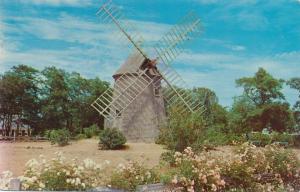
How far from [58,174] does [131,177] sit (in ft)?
4.46

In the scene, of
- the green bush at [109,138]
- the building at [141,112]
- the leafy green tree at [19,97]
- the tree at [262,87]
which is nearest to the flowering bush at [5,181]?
the leafy green tree at [19,97]

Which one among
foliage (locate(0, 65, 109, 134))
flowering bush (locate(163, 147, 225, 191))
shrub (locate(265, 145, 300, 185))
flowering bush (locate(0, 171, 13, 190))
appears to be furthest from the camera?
shrub (locate(265, 145, 300, 185))

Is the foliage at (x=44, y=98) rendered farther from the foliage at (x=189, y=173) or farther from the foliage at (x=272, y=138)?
the foliage at (x=272, y=138)

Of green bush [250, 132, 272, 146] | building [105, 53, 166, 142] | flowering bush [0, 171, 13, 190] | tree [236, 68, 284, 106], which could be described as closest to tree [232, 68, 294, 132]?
tree [236, 68, 284, 106]

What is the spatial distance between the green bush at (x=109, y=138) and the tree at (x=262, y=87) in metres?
2.84

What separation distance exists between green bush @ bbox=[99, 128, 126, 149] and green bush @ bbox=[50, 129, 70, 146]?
4.31ft

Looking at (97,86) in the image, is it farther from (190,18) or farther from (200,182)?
(200,182)

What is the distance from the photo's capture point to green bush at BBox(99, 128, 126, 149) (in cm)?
1287

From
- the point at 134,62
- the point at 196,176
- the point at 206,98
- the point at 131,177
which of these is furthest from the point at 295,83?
the point at 134,62

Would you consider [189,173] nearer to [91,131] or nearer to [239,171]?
[239,171]

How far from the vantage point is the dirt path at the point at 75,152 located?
10266 millimetres

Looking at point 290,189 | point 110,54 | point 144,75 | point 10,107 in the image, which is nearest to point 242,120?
point 144,75

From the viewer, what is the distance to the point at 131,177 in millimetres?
9844

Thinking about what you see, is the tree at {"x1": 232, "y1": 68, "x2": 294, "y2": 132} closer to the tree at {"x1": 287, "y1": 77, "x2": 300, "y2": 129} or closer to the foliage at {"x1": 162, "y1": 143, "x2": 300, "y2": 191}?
the tree at {"x1": 287, "y1": 77, "x2": 300, "y2": 129}
